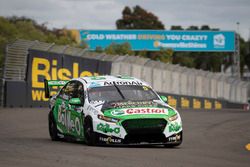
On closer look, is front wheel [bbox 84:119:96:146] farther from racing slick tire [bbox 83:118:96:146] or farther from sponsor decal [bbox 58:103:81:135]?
sponsor decal [bbox 58:103:81:135]

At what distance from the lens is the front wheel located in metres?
12.5

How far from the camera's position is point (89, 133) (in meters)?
12.6

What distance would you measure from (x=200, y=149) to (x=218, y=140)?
104 inches

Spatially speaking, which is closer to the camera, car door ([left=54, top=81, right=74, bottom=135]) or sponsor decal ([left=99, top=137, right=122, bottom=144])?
sponsor decal ([left=99, top=137, right=122, bottom=144])

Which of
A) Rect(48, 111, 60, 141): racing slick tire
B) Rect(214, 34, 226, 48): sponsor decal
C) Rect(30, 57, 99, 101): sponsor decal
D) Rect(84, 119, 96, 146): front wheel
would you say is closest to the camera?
Rect(84, 119, 96, 146): front wheel

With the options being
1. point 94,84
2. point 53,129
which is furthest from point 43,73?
point 94,84

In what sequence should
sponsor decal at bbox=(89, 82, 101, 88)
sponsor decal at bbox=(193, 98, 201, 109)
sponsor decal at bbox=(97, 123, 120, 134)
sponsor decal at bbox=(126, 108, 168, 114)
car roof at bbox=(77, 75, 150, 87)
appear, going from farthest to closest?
sponsor decal at bbox=(193, 98, 201, 109) < car roof at bbox=(77, 75, 150, 87) < sponsor decal at bbox=(89, 82, 101, 88) < sponsor decal at bbox=(126, 108, 168, 114) < sponsor decal at bbox=(97, 123, 120, 134)

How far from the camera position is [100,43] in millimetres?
74312

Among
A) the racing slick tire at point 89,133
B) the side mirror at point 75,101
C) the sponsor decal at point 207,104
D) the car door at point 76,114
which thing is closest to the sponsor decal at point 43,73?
the car door at point 76,114

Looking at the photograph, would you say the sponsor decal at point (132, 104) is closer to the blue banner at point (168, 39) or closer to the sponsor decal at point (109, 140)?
the sponsor decal at point (109, 140)

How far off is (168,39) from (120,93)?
60.2 m

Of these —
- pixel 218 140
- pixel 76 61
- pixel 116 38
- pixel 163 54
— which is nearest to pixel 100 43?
pixel 116 38

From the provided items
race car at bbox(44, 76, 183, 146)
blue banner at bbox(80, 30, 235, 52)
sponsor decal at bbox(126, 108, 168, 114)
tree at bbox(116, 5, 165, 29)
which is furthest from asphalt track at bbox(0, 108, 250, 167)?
tree at bbox(116, 5, 165, 29)

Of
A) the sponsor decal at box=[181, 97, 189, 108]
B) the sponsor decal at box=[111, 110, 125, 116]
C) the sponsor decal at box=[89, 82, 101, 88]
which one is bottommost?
the sponsor decal at box=[181, 97, 189, 108]
